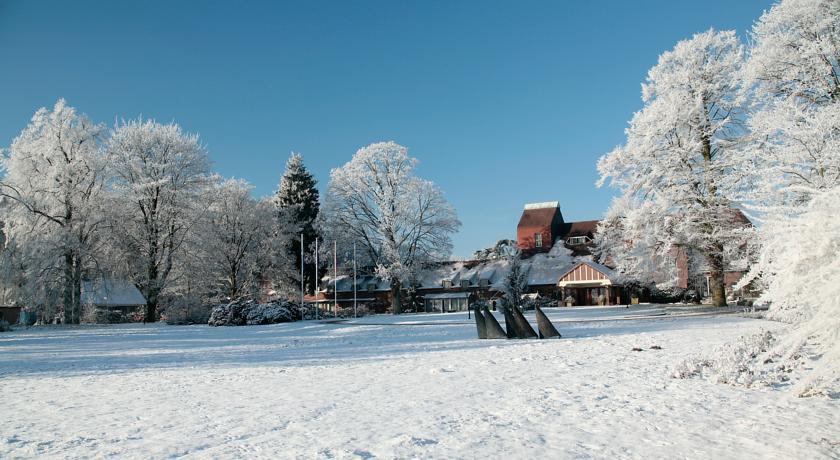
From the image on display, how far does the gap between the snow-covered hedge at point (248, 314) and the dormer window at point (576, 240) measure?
130 ft

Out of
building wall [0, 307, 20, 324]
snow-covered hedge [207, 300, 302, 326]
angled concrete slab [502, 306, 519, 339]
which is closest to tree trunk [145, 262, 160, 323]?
snow-covered hedge [207, 300, 302, 326]

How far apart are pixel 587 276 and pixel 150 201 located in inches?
1472

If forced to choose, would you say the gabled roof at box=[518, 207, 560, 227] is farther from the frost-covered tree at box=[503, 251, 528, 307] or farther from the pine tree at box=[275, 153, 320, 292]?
the frost-covered tree at box=[503, 251, 528, 307]

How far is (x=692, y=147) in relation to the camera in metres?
26.9

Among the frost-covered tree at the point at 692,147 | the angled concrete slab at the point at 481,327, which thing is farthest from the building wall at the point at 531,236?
the angled concrete slab at the point at 481,327

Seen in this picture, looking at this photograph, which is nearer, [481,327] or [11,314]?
[481,327]

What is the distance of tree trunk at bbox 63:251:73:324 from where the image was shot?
34.9 meters

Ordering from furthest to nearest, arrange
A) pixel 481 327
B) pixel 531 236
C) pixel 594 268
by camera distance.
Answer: pixel 531 236 → pixel 594 268 → pixel 481 327

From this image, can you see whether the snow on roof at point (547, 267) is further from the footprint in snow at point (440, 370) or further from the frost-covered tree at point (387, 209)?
the footprint in snow at point (440, 370)

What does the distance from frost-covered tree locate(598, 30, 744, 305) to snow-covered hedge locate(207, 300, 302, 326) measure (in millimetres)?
20988

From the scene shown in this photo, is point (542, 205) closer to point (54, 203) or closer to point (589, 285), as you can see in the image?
point (589, 285)

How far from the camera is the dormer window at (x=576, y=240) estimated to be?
66375 millimetres

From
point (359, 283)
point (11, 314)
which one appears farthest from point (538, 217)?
point (11, 314)

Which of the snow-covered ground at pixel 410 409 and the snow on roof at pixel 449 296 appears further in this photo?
the snow on roof at pixel 449 296
